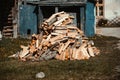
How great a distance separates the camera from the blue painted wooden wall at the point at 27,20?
2841 cm

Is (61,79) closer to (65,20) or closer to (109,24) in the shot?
(65,20)

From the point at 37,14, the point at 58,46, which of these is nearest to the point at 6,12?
the point at 37,14

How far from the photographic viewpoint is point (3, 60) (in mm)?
17188

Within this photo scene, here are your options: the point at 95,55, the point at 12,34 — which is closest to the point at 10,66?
the point at 95,55

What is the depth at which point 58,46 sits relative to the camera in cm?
1739

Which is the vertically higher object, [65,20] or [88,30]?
[65,20]

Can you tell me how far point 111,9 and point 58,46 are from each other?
86.6 feet

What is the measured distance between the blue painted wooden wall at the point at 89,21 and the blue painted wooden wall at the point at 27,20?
13.6 feet

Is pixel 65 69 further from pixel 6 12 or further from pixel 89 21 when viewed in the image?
pixel 89 21

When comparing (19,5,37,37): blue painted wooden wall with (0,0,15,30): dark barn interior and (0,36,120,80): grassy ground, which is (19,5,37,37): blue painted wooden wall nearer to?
(0,0,15,30): dark barn interior

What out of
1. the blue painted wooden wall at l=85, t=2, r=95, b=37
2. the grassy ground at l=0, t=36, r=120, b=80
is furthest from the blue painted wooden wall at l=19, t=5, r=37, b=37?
the grassy ground at l=0, t=36, r=120, b=80

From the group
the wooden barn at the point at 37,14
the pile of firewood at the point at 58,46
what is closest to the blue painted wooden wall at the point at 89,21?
the wooden barn at the point at 37,14

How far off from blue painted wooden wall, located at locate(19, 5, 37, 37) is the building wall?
15.2 m

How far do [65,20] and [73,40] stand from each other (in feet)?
7.27
